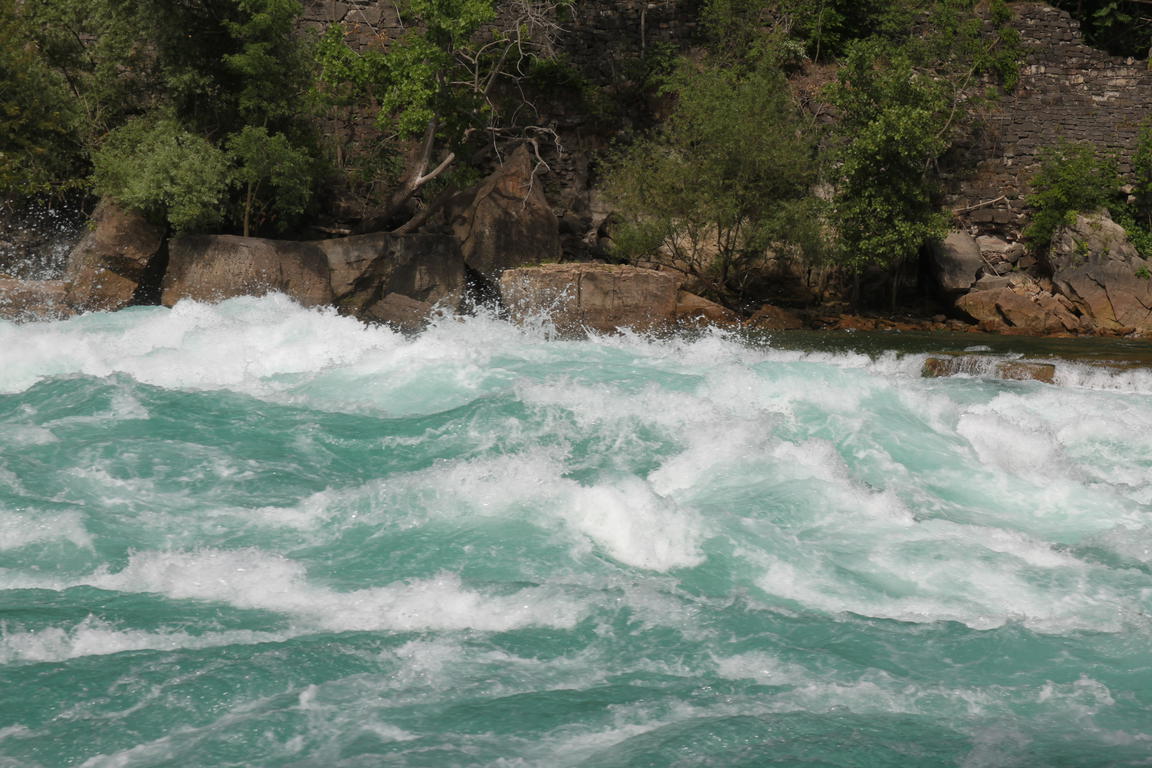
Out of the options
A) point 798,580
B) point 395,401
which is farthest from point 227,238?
point 798,580

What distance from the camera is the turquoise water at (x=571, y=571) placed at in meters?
3.93

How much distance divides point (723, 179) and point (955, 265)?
490cm

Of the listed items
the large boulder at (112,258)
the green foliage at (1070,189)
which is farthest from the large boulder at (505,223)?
the green foliage at (1070,189)

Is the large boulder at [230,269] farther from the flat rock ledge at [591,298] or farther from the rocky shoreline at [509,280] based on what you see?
the flat rock ledge at [591,298]

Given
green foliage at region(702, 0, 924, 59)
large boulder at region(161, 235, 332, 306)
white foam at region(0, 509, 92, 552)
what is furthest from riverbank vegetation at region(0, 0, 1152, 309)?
white foam at region(0, 509, 92, 552)

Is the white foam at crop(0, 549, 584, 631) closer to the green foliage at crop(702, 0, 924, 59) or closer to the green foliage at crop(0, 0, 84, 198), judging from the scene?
the green foliage at crop(0, 0, 84, 198)

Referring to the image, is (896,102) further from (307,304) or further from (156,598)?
(156,598)

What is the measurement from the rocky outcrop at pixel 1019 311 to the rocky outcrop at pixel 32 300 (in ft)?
48.9

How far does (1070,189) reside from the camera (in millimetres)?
19984

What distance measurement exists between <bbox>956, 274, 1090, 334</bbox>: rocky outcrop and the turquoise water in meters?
7.66

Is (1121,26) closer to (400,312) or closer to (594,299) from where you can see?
(594,299)

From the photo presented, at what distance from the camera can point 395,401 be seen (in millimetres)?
9562

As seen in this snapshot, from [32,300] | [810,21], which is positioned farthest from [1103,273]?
[32,300]

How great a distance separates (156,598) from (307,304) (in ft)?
38.8
